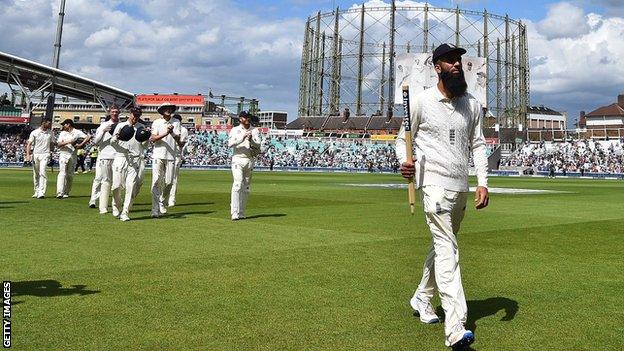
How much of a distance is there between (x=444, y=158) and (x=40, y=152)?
15.7 m

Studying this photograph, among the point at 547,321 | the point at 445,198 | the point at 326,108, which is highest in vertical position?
the point at 326,108

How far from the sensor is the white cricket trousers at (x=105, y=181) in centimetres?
1358

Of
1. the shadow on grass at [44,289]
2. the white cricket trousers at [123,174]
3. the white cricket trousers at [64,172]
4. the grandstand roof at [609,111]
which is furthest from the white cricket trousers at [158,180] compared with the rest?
the grandstand roof at [609,111]

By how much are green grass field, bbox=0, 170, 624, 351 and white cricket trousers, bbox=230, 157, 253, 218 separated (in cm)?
59

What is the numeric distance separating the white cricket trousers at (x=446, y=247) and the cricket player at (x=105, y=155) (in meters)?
9.54

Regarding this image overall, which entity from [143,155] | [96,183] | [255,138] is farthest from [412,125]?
[96,183]

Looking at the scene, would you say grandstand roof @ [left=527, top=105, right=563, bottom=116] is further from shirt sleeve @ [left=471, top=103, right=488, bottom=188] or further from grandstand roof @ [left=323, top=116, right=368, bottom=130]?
shirt sleeve @ [left=471, top=103, right=488, bottom=188]

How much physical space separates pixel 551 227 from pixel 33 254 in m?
9.20

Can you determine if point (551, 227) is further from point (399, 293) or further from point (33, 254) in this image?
point (33, 254)

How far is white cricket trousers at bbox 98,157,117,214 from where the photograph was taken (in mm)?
13578

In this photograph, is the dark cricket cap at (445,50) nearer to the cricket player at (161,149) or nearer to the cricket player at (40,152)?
the cricket player at (161,149)

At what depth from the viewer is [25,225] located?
435 inches

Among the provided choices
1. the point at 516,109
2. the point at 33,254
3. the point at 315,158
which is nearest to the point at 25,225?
the point at 33,254

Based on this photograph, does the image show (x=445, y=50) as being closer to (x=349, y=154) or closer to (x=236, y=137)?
(x=236, y=137)
